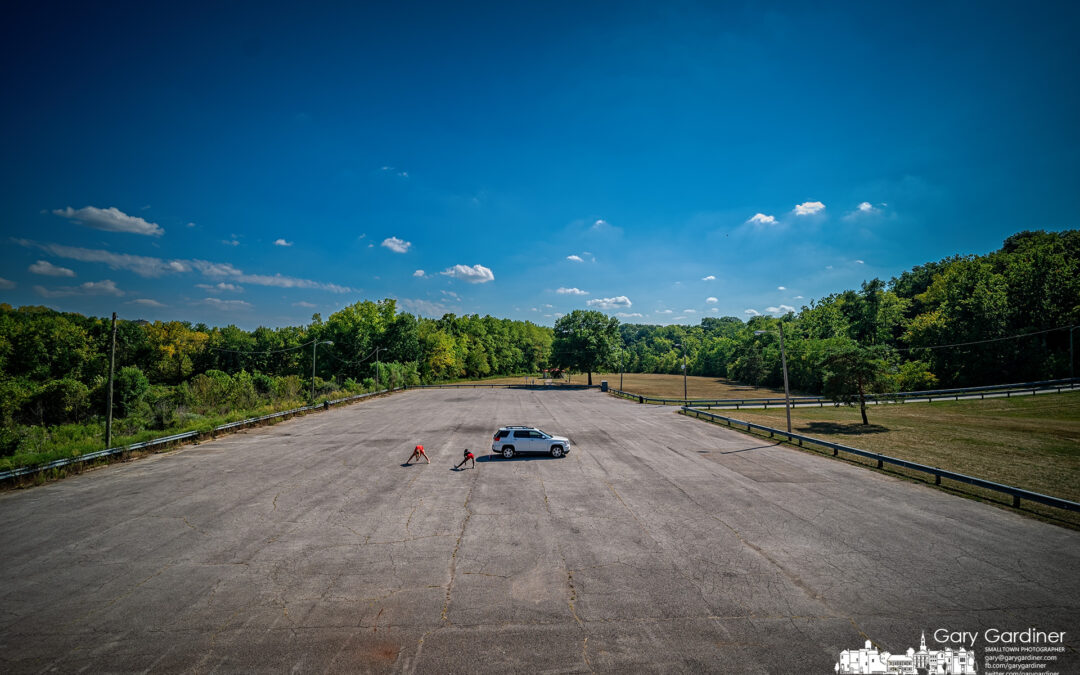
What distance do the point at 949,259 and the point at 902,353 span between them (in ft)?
198

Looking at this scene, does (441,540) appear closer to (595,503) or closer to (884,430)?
(595,503)

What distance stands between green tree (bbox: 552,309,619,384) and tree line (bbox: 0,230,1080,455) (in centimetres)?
29

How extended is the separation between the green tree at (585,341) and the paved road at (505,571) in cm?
6497

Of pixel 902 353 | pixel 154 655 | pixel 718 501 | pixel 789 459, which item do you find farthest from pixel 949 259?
pixel 154 655

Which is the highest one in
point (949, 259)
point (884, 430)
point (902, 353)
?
point (949, 259)

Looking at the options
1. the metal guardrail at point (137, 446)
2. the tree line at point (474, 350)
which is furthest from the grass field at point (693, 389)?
the metal guardrail at point (137, 446)

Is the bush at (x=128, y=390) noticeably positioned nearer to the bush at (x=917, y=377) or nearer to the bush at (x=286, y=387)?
the bush at (x=286, y=387)

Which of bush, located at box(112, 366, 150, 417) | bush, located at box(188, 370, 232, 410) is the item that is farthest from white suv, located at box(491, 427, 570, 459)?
bush, located at box(112, 366, 150, 417)

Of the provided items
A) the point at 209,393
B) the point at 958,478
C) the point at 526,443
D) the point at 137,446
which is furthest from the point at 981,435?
the point at 209,393

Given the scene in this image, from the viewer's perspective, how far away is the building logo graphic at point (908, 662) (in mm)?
6699

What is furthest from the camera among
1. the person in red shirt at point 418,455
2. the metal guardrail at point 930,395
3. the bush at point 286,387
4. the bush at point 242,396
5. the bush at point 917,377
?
the bush at point 917,377

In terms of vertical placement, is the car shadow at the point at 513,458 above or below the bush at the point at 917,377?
below

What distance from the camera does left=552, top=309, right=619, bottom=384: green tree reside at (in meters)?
83.5

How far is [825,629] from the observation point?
763 centimetres
